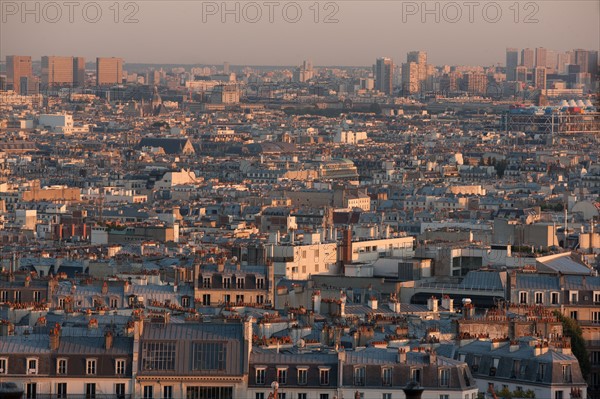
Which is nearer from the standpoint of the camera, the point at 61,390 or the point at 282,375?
the point at 61,390

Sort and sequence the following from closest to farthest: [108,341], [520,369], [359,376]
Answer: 1. [359,376]
2. [108,341]
3. [520,369]

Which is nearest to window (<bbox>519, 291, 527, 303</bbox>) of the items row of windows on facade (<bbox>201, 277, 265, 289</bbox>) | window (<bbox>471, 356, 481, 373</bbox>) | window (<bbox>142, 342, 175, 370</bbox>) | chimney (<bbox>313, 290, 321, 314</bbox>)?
chimney (<bbox>313, 290, 321, 314</bbox>)

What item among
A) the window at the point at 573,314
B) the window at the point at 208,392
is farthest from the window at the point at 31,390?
the window at the point at 573,314

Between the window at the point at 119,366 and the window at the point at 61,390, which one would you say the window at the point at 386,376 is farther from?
the window at the point at 61,390

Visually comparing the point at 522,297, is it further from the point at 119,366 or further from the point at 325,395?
the point at 119,366

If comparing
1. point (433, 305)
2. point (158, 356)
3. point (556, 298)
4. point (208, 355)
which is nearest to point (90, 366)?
point (158, 356)

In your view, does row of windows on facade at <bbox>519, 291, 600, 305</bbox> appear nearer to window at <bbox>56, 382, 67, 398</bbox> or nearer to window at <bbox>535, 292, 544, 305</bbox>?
window at <bbox>535, 292, 544, 305</bbox>
